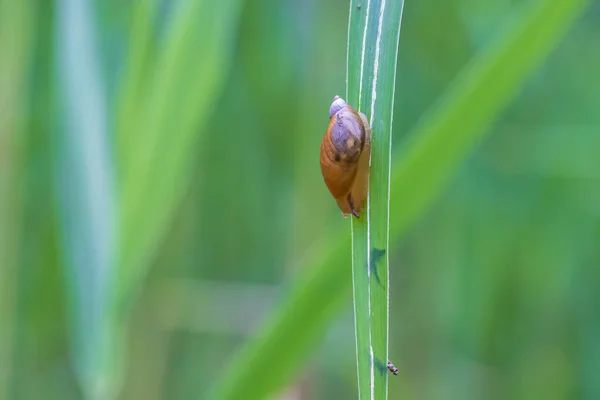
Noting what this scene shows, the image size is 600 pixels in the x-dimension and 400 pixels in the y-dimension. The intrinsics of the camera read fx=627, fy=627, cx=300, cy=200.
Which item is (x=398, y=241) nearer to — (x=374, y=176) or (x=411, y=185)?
(x=411, y=185)

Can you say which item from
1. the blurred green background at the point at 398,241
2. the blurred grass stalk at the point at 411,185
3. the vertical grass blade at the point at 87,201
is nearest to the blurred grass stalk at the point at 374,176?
the blurred grass stalk at the point at 411,185

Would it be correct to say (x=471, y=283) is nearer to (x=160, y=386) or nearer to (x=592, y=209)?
(x=592, y=209)

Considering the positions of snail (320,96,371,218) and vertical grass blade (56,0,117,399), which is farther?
vertical grass blade (56,0,117,399)

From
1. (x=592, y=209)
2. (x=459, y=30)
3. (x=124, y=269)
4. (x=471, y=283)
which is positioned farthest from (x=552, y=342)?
(x=124, y=269)

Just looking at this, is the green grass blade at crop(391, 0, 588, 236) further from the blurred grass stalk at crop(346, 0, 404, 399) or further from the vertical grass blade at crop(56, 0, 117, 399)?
the vertical grass blade at crop(56, 0, 117, 399)

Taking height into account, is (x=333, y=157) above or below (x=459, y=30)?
below

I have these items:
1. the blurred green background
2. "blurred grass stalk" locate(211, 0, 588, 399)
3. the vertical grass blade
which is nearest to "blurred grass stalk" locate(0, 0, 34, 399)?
the vertical grass blade

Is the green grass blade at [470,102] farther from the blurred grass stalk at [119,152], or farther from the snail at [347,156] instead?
the blurred grass stalk at [119,152]

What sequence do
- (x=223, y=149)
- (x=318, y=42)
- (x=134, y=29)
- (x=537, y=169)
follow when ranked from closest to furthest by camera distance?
(x=134, y=29) → (x=318, y=42) → (x=537, y=169) → (x=223, y=149)
